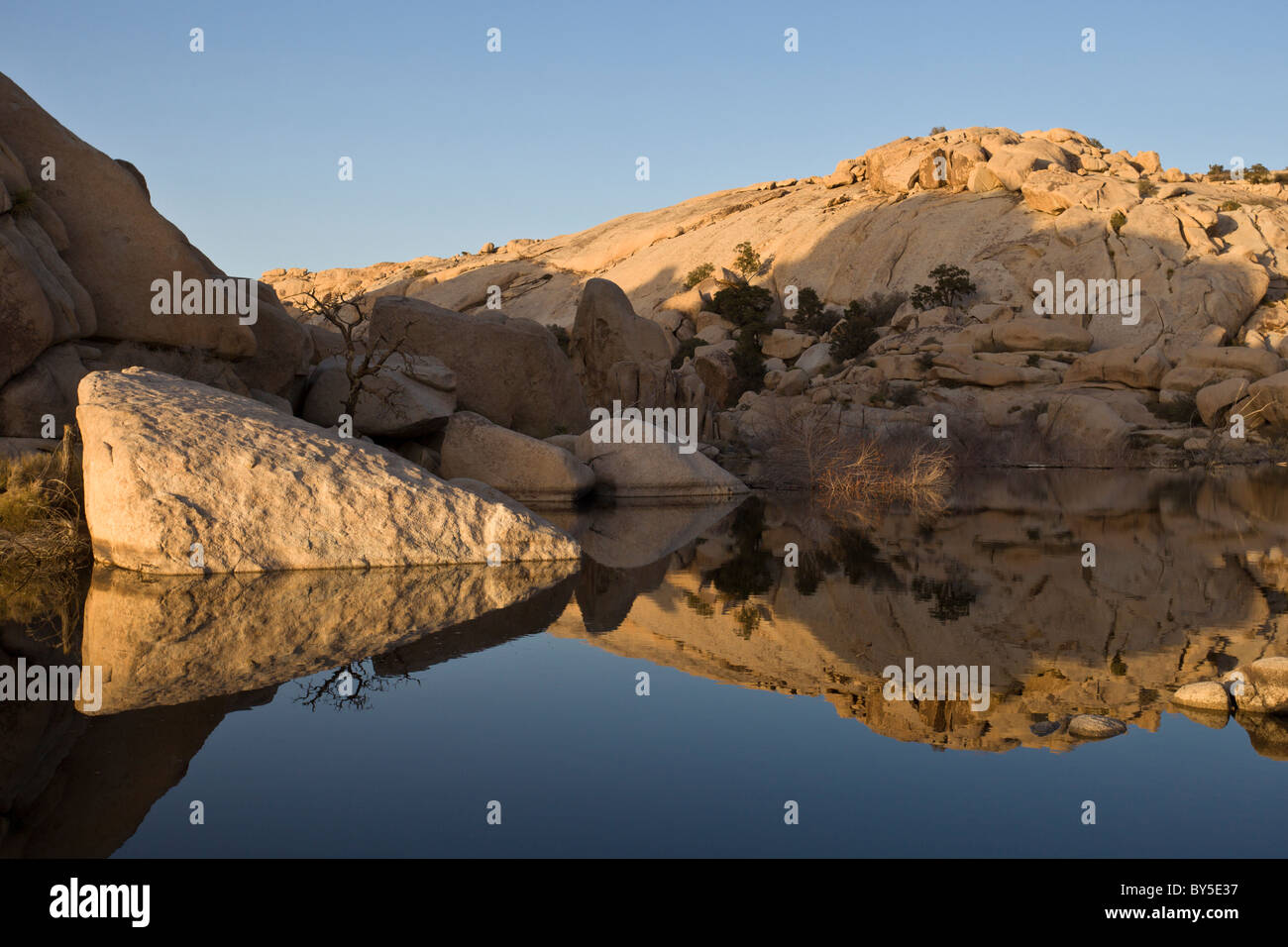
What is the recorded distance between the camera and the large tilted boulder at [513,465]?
53.5 ft

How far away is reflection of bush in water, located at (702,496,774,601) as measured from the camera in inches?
357

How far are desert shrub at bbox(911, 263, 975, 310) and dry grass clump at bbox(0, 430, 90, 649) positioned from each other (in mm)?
37677

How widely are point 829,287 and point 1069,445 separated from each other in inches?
977

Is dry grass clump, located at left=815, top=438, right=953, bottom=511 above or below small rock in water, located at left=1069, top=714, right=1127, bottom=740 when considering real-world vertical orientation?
above

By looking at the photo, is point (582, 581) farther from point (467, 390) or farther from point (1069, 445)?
point (1069, 445)

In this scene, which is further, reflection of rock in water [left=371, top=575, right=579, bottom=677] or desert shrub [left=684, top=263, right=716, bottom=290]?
desert shrub [left=684, top=263, right=716, bottom=290]

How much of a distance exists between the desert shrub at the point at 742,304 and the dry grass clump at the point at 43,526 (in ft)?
122

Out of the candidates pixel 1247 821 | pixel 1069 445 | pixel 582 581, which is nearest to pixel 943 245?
pixel 1069 445

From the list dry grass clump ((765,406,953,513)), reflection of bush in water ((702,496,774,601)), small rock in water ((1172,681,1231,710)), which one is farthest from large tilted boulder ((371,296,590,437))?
small rock in water ((1172,681,1231,710))

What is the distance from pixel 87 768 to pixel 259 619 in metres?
2.94

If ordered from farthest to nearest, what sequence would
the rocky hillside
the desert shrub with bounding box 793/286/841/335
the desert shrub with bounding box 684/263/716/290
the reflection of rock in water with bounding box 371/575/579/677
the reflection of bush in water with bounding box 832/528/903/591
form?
the desert shrub with bounding box 684/263/716/290 < the desert shrub with bounding box 793/286/841/335 < the rocky hillside < the reflection of bush in water with bounding box 832/528/903/591 < the reflection of rock in water with bounding box 371/575/579/677

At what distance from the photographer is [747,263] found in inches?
2260

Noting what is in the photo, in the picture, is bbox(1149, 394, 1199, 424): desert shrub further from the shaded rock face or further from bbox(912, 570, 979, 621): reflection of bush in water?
bbox(912, 570, 979, 621): reflection of bush in water

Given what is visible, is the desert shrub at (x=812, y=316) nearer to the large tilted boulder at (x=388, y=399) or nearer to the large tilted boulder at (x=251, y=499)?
the large tilted boulder at (x=388, y=399)
